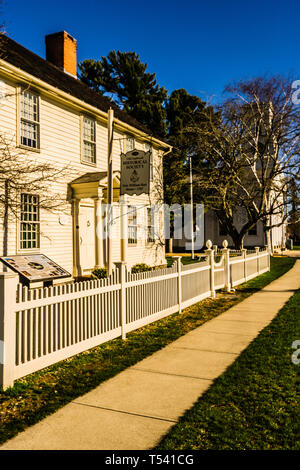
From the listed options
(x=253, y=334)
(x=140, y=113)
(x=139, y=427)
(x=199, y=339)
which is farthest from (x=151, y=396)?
(x=140, y=113)

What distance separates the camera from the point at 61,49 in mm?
16484

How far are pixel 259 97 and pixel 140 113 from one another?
11.1m

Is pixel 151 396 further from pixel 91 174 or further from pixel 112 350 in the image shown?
pixel 91 174

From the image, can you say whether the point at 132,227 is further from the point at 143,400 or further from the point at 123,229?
the point at 143,400

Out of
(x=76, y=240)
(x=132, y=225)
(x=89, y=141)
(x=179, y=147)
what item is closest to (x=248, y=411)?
(x=76, y=240)

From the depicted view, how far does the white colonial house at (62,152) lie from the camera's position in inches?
415

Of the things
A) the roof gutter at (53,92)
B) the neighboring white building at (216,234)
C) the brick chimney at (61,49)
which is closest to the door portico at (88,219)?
the roof gutter at (53,92)

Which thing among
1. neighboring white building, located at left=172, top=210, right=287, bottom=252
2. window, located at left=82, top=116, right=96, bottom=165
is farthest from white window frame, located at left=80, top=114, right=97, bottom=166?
neighboring white building, located at left=172, top=210, right=287, bottom=252

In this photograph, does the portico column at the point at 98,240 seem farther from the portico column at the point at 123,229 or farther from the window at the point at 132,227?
the window at the point at 132,227

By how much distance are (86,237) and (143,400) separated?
32.6 ft

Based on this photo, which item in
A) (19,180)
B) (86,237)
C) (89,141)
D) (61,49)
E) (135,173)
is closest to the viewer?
(19,180)

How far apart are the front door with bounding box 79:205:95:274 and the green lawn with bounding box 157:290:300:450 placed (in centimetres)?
870

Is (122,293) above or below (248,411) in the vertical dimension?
above

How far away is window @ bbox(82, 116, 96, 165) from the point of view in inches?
541
